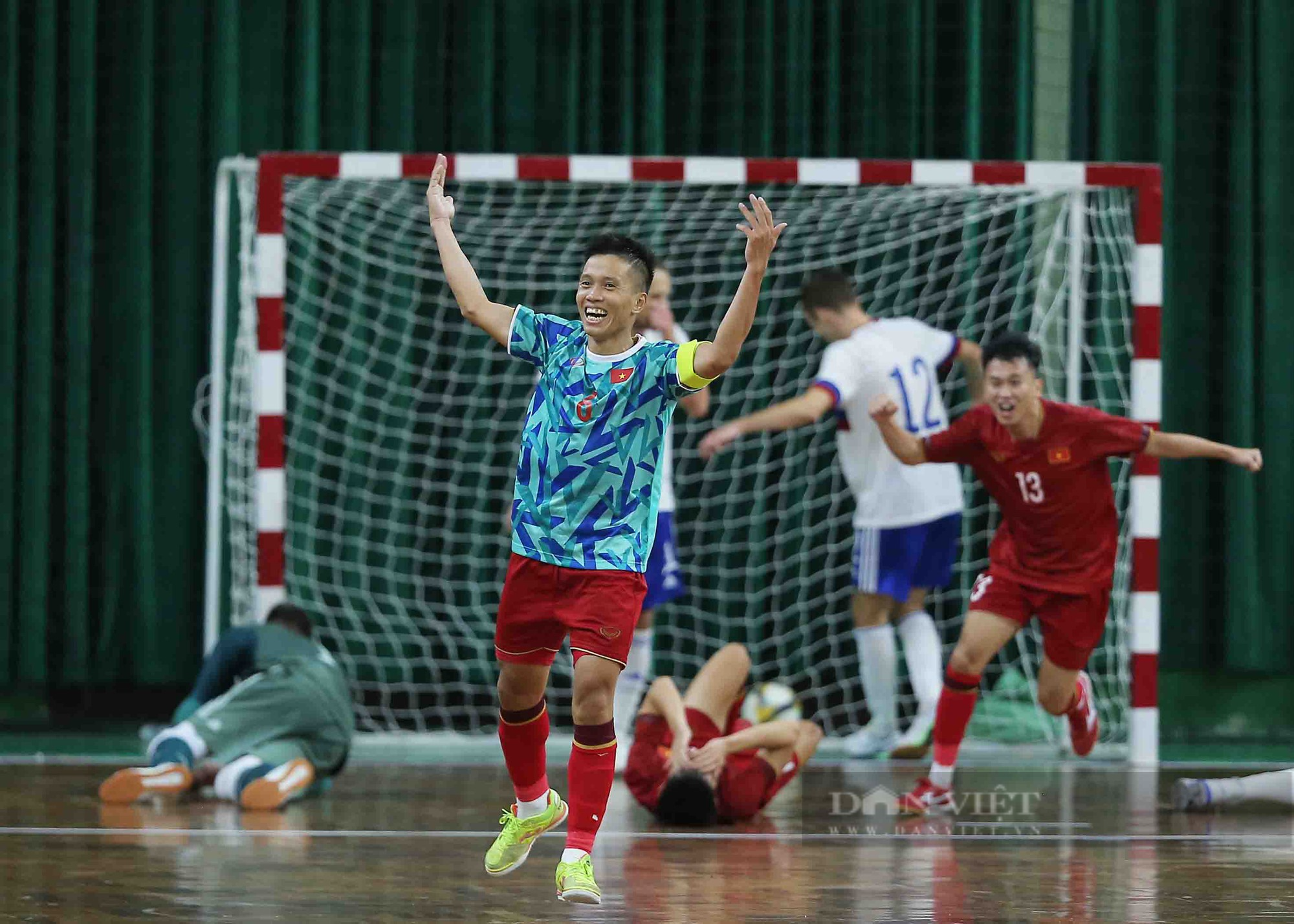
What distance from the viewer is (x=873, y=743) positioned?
5.73 metres

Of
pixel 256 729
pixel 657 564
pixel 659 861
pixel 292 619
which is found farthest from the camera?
pixel 657 564

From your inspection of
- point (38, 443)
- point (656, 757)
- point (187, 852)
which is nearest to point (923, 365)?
point (656, 757)

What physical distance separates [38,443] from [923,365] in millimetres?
3384

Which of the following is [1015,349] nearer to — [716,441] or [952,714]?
[716,441]

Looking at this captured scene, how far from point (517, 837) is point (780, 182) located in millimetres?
2867

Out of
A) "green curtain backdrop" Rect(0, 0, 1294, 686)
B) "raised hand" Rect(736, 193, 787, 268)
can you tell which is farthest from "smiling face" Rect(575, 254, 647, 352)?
"green curtain backdrop" Rect(0, 0, 1294, 686)

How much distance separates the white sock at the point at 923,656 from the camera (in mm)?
5621

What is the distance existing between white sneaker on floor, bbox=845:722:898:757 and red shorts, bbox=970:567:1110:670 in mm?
1112

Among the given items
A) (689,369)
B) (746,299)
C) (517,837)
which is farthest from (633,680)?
(746,299)

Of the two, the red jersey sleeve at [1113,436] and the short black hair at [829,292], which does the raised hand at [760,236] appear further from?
the short black hair at [829,292]

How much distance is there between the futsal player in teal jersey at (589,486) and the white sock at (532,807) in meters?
0.01

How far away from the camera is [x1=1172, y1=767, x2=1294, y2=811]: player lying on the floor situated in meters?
4.50

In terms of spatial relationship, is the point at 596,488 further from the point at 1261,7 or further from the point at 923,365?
the point at 1261,7

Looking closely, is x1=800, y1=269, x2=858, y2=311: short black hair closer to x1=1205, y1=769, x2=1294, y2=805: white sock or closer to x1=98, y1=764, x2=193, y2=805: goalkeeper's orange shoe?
x1=1205, y1=769, x2=1294, y2=805: white sock
